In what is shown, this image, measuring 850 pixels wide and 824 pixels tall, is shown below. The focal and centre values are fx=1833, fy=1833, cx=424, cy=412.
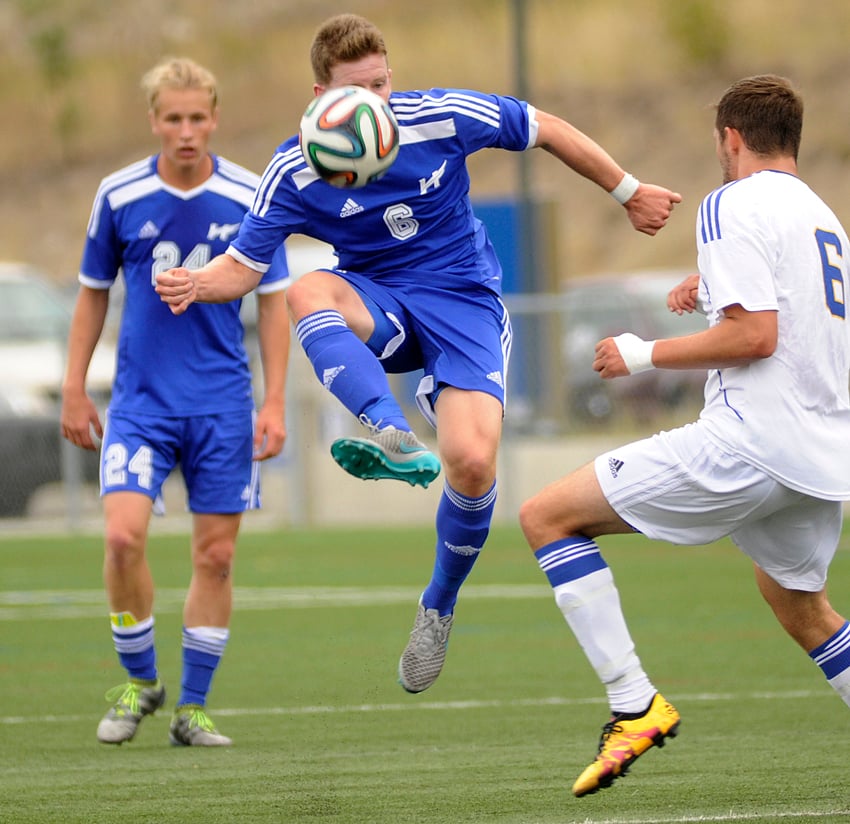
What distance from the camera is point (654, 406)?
61.2 ft

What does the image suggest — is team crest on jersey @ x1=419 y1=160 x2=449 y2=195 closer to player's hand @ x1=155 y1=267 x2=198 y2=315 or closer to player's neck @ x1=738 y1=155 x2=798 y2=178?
player's hand @ x1=155 y1=267 x2=198 y2=315

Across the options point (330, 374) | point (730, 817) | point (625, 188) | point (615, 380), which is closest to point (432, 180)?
point (625, 188)

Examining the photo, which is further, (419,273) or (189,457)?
(189,457)

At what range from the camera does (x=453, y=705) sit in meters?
8.39

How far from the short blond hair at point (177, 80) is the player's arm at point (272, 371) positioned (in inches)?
34.0

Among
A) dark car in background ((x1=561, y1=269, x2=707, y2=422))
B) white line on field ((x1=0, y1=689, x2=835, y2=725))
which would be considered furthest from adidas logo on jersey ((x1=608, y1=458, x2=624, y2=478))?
dark car in background ((x1=561, y1=269, x2=707, y2=422))

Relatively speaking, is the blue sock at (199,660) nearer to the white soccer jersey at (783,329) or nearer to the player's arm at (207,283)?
the player's arm at (207,283)

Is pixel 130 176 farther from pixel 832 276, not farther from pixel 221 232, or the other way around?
pixel 832 276

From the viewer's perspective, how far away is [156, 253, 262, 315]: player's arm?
20.8ft

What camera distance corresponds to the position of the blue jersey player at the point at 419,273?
21.1 feet

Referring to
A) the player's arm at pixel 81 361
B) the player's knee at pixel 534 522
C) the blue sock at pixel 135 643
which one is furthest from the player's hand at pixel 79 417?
the player's knee at pixel 534 522

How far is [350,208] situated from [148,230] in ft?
4.01

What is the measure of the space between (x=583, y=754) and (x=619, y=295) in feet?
59.0

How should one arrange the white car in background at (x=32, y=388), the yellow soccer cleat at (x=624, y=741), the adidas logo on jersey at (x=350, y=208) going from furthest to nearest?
the white car in background at (x=32, y=388) → the adidas logo on jersey at (x=350, y=208) → the yellow soccer cleat at (x=624, y=741)
